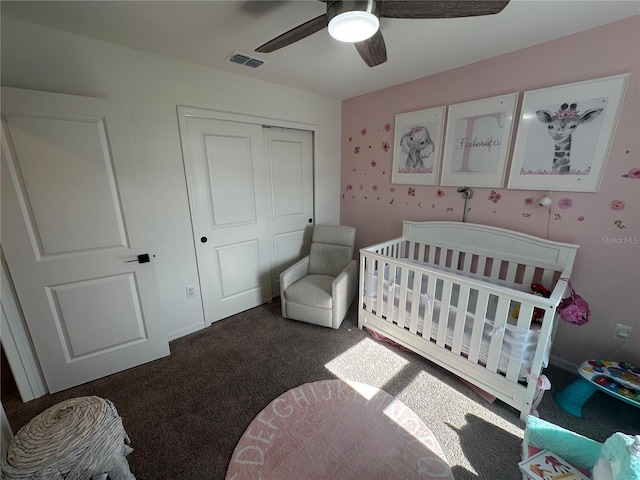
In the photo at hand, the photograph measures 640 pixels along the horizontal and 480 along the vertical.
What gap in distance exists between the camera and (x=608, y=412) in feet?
5.32

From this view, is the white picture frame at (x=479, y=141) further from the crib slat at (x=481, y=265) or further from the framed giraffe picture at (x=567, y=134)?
the crib slat at (x=481, y=265)

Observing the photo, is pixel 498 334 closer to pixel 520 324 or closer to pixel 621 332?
pixel 520 324

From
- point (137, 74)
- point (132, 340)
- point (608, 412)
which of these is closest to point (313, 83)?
point (137, 74)

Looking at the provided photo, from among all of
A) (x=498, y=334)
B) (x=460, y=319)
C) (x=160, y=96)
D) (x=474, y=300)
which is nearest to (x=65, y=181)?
(x=160, y=96)

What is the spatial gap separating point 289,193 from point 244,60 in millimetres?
1329

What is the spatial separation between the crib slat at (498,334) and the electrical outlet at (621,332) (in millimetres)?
910

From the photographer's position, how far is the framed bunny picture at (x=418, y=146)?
242 cm

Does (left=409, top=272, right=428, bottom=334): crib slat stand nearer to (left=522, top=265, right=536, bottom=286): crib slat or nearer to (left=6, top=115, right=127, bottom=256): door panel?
(left=522, top=265, right=536, bottom=286): crib slat

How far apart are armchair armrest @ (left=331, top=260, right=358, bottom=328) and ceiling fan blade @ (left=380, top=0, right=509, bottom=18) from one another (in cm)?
189

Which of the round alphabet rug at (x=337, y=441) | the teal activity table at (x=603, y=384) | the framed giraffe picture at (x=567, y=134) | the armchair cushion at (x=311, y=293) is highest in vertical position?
the framed giraffe picture at (x=567, y=134)

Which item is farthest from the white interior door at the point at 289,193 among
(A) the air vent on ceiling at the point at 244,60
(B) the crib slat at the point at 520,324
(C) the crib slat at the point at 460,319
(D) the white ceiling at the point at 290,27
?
(B) the crib slat at the point at 520,324

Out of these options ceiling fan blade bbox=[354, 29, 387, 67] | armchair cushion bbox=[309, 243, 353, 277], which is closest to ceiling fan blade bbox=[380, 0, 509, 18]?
ceiling fan blade bbox=[354, 29, 387, 67]

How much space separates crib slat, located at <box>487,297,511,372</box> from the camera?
5.08ft

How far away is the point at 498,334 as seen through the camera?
62.5 inches
